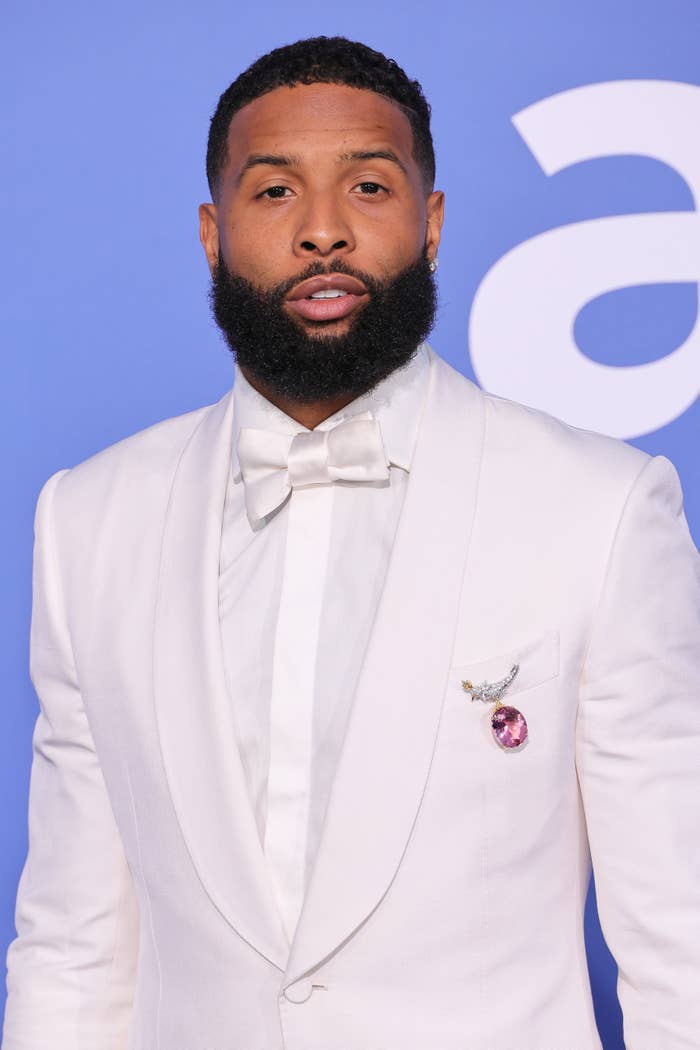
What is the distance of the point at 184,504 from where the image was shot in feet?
6.19

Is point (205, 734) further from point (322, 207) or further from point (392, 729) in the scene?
point (322, 207)

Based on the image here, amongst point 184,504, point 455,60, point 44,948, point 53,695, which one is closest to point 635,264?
point 455,60

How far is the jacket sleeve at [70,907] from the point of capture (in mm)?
1872

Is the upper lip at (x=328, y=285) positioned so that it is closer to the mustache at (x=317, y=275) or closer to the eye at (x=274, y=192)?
the mustache at (x=317, y=275)

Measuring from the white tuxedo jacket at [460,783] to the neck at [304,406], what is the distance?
14 cm

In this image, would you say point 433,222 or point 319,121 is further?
point 433,222

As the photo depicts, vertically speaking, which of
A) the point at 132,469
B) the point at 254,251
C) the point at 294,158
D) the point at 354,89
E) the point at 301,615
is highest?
the point at 354,89

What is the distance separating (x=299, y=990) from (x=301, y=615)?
1.46ft

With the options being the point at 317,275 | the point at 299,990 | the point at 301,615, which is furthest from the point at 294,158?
the point at 299,990

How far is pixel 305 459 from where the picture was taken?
1812mm

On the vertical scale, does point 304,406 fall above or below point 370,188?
below

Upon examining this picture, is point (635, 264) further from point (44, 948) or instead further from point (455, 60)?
point (44, 948)

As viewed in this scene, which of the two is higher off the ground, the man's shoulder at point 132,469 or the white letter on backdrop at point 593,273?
the white letter on backdrop at point 593,273

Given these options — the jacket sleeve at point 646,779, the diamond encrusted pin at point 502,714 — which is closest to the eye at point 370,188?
the jacket sleeve at point 646,779
